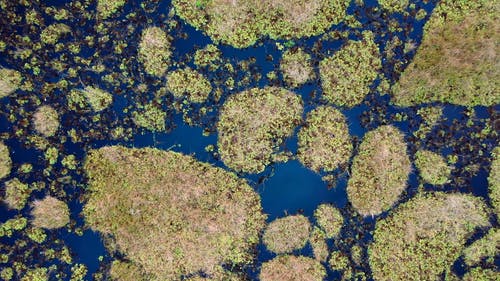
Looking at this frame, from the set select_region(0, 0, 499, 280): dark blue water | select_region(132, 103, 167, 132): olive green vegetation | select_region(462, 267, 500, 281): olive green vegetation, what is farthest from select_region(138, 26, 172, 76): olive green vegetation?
select_region(462, 267, 500, 281): olive green vegetation

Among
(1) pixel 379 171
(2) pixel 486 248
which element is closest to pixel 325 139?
(1) pixel 379 171

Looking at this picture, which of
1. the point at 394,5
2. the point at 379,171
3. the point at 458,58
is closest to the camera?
the point at 458,58

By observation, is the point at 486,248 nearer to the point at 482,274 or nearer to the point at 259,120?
the point at 482,274

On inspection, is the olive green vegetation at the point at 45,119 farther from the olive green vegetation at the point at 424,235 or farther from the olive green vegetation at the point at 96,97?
the olive green vegetation at the point at 424,235

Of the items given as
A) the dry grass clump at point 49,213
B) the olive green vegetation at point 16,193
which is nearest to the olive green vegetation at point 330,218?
the dry grass clump at point 49,213

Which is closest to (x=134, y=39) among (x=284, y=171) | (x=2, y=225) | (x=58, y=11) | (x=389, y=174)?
(x=58, y=11)

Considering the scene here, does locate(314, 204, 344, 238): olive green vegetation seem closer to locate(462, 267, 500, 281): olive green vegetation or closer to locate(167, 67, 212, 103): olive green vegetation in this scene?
locate(462, 267, 500, 281): olive green vegetation
